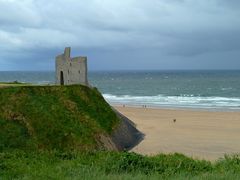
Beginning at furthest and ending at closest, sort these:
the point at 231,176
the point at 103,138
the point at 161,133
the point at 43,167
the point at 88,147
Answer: the point at 161,133, the point at 103,138, the point at 88,147, the point at 43,167, the point at 231,176

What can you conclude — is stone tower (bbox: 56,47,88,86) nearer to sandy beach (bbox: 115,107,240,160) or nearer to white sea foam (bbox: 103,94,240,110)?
sandy beach (bbox: 115,107,240,160)

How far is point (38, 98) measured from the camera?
22.6 metres

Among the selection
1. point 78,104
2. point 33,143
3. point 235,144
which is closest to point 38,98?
point 78,104

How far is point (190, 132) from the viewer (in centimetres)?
2909

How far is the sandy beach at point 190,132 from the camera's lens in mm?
23156

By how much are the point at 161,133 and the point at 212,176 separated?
19265 millimetres

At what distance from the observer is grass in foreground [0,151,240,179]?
9266 mm

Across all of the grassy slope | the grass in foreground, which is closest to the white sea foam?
the grassy slope

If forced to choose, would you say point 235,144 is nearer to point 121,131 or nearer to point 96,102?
point 121,131

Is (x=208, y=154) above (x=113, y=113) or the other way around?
the other way around

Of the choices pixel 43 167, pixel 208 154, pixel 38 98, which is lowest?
pixel 208 154

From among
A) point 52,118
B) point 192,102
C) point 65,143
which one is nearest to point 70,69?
point 52,118

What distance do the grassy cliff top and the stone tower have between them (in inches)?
94.1

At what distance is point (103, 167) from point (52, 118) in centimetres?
1128
